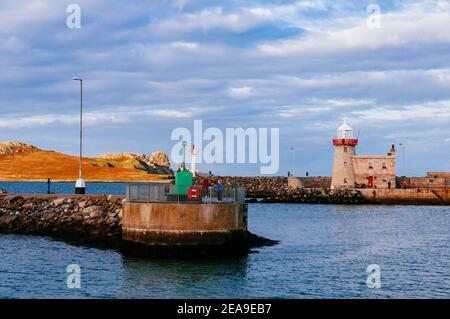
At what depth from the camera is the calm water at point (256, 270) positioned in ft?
96.1

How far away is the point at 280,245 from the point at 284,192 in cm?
6013

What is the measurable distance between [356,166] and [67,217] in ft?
188

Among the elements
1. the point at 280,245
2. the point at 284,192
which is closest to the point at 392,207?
the point at 284,192

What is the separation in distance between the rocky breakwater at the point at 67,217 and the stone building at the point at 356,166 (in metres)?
52.9

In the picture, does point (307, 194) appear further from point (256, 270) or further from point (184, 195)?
point (256, 270)

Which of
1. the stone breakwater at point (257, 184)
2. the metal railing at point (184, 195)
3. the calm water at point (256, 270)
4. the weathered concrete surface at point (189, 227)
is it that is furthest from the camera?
the stone breakwater at point (257, 184)

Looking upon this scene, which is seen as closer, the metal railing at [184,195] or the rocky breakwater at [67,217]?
the metal railing at [184,195]

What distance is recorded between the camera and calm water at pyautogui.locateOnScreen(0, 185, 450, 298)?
1153 inches

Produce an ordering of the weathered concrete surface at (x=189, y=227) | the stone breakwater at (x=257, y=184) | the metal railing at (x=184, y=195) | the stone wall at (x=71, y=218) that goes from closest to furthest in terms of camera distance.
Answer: the weathered concrete surface at (x=189, y=227) < the metal railing at (x=184, y=195) < the stone wall at (x=71, y=218) < the stone breakwater at (x=257, y=184)

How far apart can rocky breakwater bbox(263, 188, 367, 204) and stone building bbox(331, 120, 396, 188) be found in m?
1.72

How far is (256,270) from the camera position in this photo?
33906 mm

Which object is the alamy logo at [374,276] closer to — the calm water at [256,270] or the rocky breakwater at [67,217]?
the calm water at [256,270]

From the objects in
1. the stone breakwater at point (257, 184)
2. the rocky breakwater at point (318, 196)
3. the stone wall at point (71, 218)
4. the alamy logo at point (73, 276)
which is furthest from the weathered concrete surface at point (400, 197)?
the alamy logo at point (73, 276)
